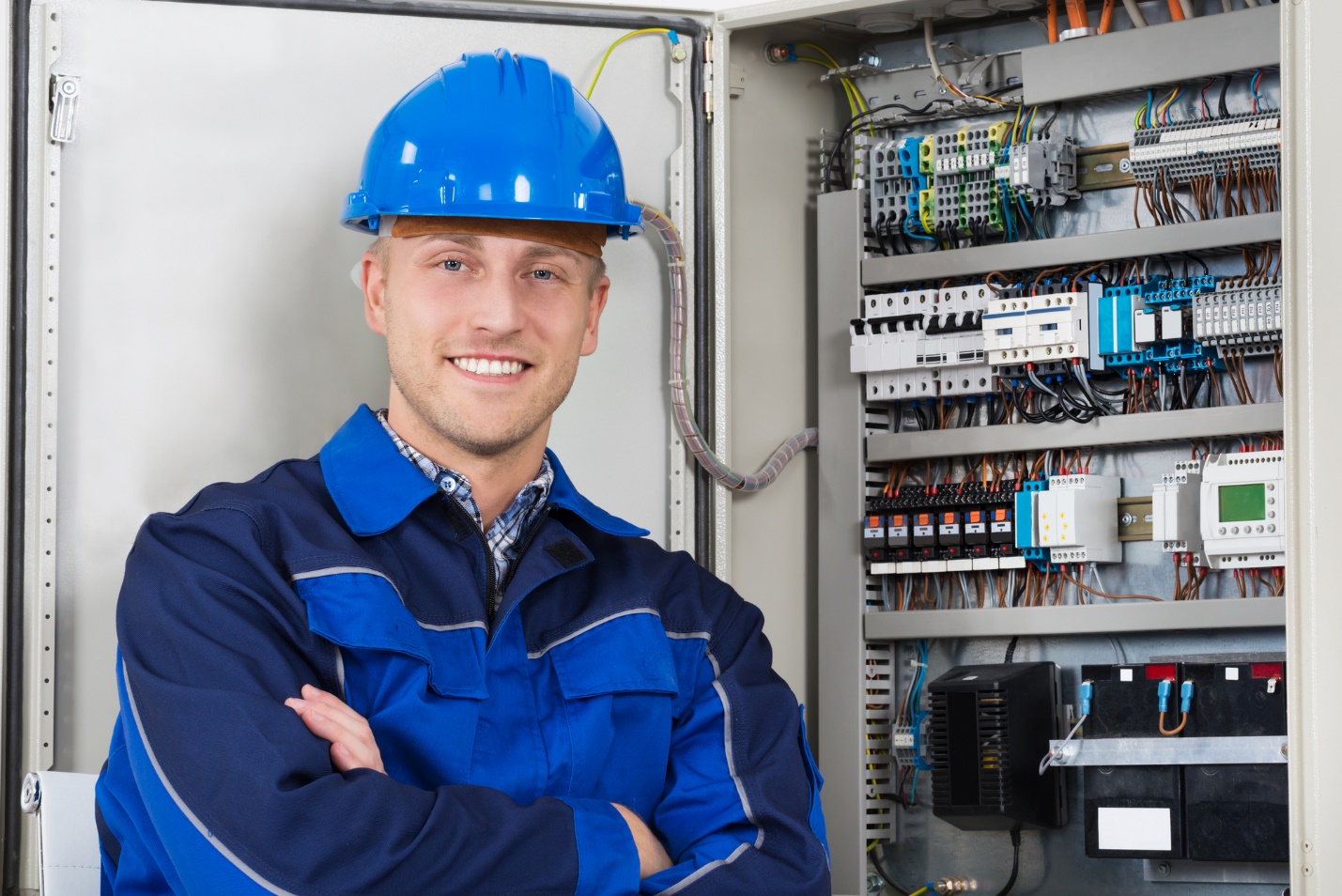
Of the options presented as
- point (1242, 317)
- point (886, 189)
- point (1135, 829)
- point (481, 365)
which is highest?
point (886, 189)

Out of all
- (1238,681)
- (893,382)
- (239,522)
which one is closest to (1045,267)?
(893,382)

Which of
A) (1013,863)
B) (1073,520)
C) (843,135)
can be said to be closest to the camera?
(1073,520)

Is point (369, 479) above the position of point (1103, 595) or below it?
above

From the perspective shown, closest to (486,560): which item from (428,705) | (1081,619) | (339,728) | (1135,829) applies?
(428,705)

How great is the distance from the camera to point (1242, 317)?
2.51 metres

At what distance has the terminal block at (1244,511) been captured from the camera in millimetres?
2463

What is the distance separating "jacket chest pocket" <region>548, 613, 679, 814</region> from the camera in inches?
76.9

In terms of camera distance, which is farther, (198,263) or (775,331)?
(775,331)

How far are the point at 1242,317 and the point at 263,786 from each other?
1.68 meters

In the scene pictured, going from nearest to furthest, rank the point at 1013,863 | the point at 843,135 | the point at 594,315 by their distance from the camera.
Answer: the point at 594,315 → the point at 1013,863 → the point at 843,135

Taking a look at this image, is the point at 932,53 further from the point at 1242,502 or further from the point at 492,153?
the point at 492,153

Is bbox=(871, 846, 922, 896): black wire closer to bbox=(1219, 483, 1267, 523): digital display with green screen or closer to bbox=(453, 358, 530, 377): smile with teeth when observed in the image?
bbox=(1219, 483, 1267, 523): digital display with green screen

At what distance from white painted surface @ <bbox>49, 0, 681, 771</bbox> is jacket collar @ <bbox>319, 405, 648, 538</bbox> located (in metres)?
0.47

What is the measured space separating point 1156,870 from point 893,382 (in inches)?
37.2
